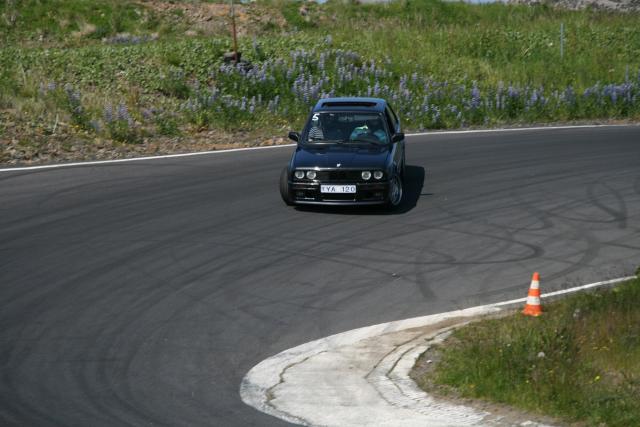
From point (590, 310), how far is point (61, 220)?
8.24 meters

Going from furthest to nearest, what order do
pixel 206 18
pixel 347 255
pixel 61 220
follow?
pixel 206 18 → pixel 61 220 → pixel 347 255

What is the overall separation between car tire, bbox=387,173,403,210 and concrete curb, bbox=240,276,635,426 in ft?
16.3

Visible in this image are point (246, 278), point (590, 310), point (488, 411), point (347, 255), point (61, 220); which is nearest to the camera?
point (488, 411)

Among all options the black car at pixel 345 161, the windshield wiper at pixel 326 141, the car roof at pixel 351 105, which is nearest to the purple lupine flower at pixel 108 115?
the car roof at pixel 351 105

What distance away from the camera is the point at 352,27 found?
34.4m

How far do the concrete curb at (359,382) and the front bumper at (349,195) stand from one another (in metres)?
4.83

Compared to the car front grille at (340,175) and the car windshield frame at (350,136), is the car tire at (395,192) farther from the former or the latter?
the car windshield frame at (350,136)

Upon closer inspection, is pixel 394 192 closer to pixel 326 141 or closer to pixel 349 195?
pixel 349 195

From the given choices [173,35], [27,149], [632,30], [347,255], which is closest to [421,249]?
[347,255]

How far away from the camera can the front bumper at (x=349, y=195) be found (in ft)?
50.9

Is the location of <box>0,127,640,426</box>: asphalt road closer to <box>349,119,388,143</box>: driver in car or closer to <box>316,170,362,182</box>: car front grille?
<box>316,170,362,182</box>: car front grille

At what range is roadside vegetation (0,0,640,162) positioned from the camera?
2247 centimetres

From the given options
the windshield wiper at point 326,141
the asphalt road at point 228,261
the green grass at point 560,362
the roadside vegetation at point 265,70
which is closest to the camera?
the green grass at point 560,362

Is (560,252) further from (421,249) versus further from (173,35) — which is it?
(173,35)
